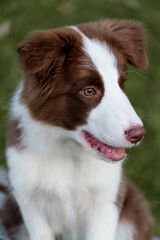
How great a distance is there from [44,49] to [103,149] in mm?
854

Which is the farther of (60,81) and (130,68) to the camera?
(130,68)

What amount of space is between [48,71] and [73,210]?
4.28 ft

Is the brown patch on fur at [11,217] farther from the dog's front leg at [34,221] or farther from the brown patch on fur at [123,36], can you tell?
the brown patch on fur at [123,36]

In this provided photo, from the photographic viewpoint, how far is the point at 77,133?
361 centimetres

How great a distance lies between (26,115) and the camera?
3799 mm

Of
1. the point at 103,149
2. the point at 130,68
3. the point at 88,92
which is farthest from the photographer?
the point at 130,68

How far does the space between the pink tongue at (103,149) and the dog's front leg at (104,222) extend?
64 cm

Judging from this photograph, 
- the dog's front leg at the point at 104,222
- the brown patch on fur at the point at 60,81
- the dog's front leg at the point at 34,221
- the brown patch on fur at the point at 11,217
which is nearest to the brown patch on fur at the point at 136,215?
the dog's front leg at the point at 104,222

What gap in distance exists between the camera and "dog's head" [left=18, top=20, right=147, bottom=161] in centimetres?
334

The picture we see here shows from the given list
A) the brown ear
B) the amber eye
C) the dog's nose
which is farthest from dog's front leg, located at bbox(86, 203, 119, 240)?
the brown ear

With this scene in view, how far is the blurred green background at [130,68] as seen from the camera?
630cm

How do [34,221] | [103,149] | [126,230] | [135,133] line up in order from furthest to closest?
[126,230] < [34,221] < [103,149] < [135,133]

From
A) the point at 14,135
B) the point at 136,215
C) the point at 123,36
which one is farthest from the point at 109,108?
the point at 136,215

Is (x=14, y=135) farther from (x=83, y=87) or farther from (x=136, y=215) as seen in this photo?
(x=136, y=215)
